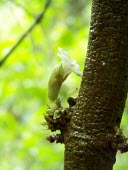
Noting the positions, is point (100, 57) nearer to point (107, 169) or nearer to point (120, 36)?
point (120, 36)

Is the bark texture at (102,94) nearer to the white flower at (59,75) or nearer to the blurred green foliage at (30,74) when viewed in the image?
the white flower at (59,75)

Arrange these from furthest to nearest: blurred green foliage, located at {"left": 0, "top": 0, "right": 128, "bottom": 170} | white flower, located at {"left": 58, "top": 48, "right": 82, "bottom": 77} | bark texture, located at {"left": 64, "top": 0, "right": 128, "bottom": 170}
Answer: blurred green foliage, located at {"left": 0, "top": 0, "right": 128, "bottom": 170} → white flower, located at {"left": 58, "top": 48, "right": 82, "bottom": 77} → bark texture, located at {"left": 64, "top": 0, "right": 128, "bottom": 170}

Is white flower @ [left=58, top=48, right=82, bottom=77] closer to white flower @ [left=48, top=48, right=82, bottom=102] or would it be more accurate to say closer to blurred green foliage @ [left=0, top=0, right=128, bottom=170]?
white flower @ [left=48, top=48, right=82, bottom=102]

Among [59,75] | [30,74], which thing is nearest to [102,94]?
[59,75]

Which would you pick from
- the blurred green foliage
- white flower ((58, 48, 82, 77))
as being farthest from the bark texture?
the blurred green foliage

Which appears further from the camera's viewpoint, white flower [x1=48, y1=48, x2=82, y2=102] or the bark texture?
white flower [x1=48, y1=48, x2=82, y2=102]

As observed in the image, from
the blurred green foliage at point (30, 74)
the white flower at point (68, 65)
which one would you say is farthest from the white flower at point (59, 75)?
the blurred green foliage at point (30, 74)

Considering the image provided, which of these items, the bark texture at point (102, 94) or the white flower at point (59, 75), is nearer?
the bark texture at point (102, 94)

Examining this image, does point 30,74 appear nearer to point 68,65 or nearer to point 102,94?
point 68,65
